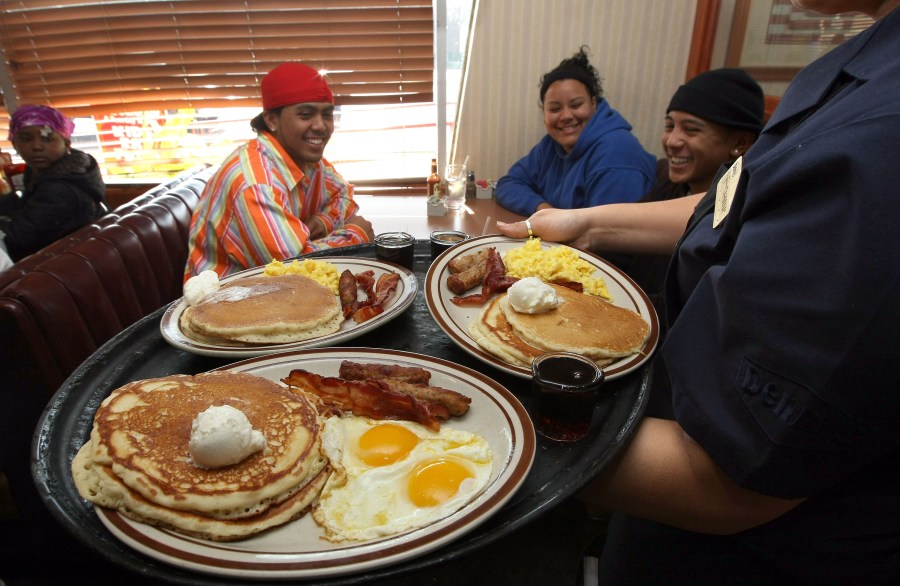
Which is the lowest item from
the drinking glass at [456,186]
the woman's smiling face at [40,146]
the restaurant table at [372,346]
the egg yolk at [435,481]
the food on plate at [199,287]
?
the drinking glass at [456,186]

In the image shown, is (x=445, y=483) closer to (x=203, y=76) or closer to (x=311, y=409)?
(x=311, y=409)

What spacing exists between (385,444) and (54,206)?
3599 mm

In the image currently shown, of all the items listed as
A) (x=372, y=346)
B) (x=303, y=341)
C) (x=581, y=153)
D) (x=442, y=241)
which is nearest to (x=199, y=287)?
(x=303, y=341)

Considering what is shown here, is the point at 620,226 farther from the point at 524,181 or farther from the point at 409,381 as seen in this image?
the point at 524,181

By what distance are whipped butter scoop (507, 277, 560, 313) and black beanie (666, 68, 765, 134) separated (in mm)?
1940

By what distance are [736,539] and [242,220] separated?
7.08 feet

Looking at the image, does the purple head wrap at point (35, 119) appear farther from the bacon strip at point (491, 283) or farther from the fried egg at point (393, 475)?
the fried egg at point (393, 475)

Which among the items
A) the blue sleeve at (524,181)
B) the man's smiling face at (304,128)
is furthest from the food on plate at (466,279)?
the blue sleeve at (524,181)

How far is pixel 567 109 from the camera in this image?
11.9 ft

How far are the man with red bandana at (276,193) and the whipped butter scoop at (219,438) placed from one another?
1455mm

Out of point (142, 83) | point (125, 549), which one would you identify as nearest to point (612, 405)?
point (125, 549)

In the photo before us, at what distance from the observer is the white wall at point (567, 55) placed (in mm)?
3896

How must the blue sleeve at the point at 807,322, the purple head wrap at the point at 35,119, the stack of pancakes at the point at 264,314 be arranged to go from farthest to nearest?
the purple head wrap at the point at 35,119 → the stack of pancakes at the point at 264,314 → the blue sleeve at the point at 807,322

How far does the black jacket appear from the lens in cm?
332
